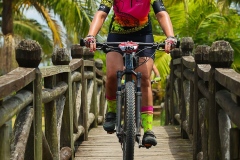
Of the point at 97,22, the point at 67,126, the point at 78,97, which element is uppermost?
the point at 97,22

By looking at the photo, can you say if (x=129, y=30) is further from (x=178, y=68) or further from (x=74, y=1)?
(x=74, y=1)

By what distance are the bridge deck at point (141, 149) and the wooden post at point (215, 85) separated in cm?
173

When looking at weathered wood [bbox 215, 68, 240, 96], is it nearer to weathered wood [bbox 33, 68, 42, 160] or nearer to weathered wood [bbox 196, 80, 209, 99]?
weathered wood [bbox 196, 80, 209, 99]

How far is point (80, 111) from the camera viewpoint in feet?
23.0

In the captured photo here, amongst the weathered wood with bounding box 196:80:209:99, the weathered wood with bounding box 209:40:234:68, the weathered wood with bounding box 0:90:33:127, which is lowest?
the weathered wood with bounding box 196:80:209:99

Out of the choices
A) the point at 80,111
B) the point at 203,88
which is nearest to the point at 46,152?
the point at 203,88

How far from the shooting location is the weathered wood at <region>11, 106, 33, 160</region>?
3.06 m

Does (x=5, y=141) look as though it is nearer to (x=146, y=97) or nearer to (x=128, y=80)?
(x=128, y=80)

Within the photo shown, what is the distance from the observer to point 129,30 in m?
4.79

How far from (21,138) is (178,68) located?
501 centimetres

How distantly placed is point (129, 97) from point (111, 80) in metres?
0.60

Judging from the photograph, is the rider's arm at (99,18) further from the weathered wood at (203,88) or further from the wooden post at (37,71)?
A: the weathered wood at (203,88)

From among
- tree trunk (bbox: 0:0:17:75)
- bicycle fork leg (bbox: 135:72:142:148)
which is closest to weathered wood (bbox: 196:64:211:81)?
bicycle fork leg (bbox: 135:72:142:148)

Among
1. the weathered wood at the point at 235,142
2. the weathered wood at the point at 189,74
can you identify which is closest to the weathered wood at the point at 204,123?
Result: the weathered wood at the point at 189,74
